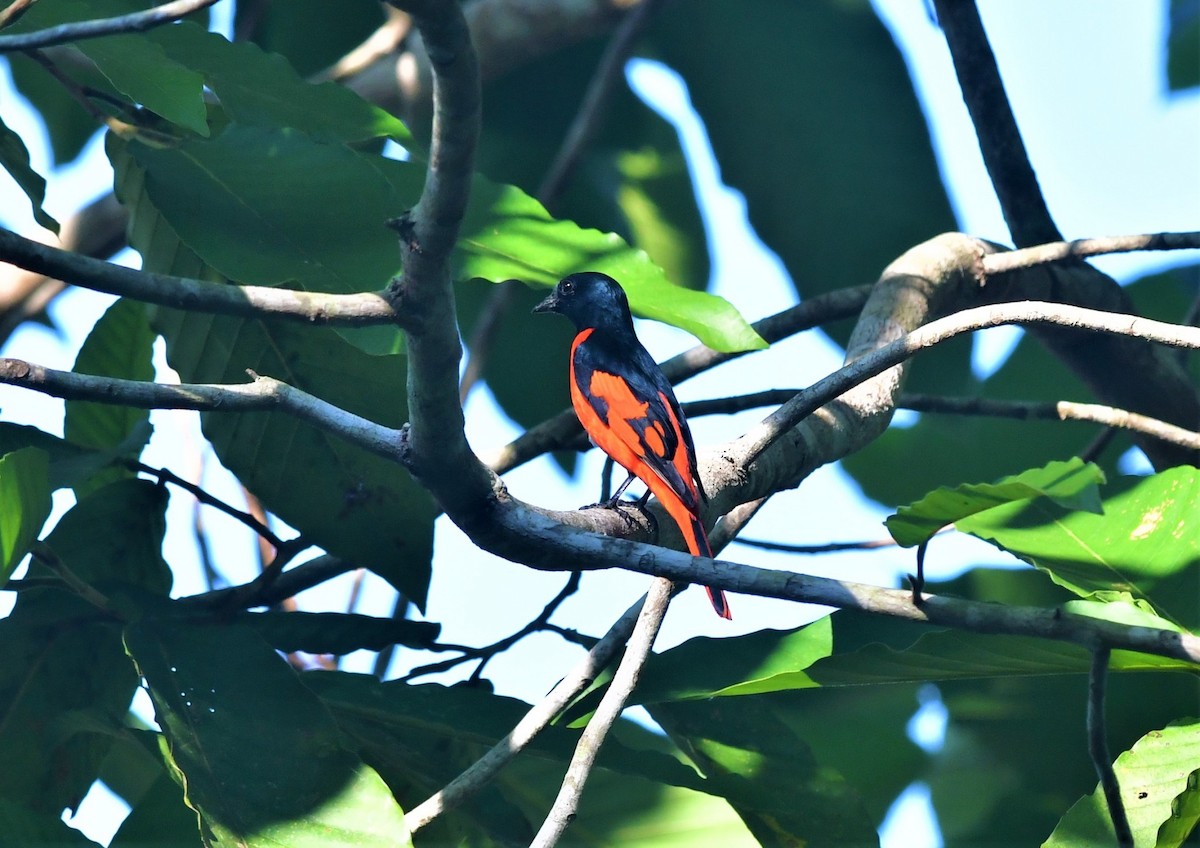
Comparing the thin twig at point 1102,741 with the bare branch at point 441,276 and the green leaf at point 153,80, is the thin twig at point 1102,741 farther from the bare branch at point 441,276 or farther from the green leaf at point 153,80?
the green leaf at point 153,80

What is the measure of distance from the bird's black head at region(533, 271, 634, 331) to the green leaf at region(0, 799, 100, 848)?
7.45 feet

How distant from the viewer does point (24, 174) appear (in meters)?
2.60

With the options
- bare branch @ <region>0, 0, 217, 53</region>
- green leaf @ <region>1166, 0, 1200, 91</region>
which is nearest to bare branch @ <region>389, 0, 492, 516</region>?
bare branch @ <region>0, 0, 217, 53</region>

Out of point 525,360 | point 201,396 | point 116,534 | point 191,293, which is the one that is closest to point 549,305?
point 525,360

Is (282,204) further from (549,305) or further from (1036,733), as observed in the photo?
(1036,733)

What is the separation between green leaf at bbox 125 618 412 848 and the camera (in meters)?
2.19

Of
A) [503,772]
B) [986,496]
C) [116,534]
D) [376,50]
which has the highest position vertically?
[376,50]

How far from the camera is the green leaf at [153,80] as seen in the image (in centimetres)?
228

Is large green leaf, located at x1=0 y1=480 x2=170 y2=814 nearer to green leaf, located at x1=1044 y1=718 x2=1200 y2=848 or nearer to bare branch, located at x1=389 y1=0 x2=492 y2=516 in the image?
bare branch, located at x1=389 y1=0 x2=492 y2=516

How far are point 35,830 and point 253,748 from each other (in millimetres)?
427

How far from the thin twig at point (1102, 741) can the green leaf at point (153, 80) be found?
1.79 metres

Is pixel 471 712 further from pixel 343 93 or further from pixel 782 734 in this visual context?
pixel 343 93

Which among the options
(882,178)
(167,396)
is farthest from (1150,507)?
(882,178)

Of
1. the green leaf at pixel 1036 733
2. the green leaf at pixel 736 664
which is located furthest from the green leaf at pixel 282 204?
the green leaf at pixel 1036 733
